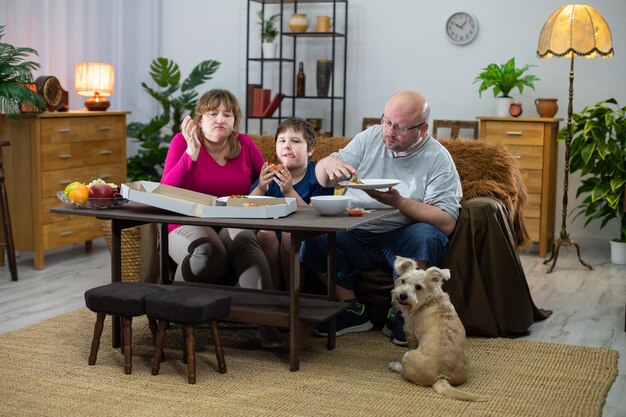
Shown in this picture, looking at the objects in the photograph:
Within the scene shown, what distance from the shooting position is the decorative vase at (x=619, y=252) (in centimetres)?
554

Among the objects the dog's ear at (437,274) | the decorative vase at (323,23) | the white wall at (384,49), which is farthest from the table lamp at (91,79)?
the dog's ear at (437,274)

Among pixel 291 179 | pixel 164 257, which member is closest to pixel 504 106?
pixel 291 179

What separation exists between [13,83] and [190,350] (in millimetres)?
2271

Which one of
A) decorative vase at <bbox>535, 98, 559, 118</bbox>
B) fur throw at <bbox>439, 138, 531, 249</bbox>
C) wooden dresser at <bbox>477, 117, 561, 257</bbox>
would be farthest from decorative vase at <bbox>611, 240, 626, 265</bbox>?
fur throw at <bbox>439, 138, 531, 249</bbox>

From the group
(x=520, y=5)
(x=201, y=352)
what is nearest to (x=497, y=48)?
(x=520, y=5)

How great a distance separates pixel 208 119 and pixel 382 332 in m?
1.14

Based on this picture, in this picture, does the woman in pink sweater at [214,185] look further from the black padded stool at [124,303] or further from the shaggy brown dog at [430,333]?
the shaggy brown dog at [430,333]

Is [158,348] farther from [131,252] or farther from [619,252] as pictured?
[619,252]

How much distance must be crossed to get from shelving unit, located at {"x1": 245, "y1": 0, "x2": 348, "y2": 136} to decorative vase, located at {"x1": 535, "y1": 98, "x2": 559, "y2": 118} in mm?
1441

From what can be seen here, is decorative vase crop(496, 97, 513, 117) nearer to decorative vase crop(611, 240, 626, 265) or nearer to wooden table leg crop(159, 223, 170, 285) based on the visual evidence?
decorative vase crop(611, 240, 626, 265)

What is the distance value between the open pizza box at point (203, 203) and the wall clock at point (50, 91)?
83.1 inches

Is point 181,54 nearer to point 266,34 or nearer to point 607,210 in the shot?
point 266,34

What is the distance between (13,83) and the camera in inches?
182

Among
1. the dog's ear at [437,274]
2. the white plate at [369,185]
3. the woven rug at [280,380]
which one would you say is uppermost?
the white plate at [369,185]
